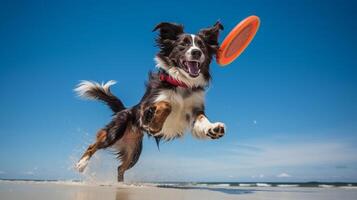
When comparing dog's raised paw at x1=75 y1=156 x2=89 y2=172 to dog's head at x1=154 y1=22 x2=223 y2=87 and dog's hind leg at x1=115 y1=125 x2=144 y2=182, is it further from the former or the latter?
dog's head at x1=154 y1=22 x2=223 y2=87

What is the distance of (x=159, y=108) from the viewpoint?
660cm

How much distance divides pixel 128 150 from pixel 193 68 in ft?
7.13

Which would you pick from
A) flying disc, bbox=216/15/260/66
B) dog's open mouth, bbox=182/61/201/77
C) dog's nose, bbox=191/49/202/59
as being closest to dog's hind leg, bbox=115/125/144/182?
dog's open mouth, bbox=182/61/201/77

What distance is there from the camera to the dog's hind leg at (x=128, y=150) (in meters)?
7.93

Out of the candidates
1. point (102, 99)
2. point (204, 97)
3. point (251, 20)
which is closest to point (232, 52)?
point (251, 20)

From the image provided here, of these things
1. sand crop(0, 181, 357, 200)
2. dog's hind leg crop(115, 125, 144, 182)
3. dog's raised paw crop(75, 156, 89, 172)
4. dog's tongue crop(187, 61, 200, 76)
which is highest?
dog's tongue crop(187, 61, 200, 76)

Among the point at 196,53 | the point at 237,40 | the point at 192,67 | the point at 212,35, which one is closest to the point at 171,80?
the point at 192,67

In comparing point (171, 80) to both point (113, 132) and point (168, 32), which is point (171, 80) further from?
point (113, 132)

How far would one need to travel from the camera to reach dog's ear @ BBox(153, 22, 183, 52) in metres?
7.24

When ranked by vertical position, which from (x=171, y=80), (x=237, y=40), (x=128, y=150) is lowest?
(x=128, y=150)

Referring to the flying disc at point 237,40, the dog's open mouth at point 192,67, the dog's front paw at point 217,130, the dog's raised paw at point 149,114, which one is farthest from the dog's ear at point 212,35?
the dog's front paw at point 217,130

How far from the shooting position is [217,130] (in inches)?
235

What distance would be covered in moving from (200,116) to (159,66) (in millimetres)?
1148

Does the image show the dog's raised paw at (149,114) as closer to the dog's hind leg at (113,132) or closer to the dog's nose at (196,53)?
the dog's hind leg at (113,132)
